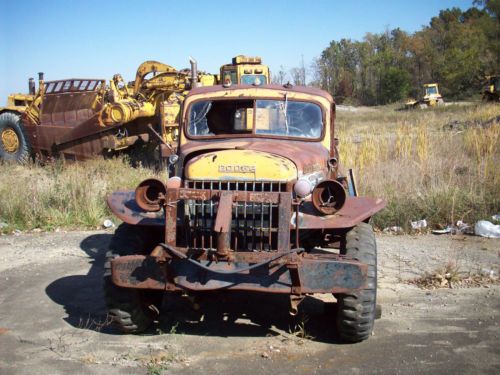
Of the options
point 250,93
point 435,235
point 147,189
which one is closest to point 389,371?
point 147,189

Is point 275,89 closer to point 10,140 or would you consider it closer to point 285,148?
point 285,148

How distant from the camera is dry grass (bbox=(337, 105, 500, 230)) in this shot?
321 inches

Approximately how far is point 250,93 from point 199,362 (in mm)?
2736

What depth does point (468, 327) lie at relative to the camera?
15.2 feet

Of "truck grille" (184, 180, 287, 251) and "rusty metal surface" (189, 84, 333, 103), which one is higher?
"rusty metal surface" (189, 84, 333, 103)

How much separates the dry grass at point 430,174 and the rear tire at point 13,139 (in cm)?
852

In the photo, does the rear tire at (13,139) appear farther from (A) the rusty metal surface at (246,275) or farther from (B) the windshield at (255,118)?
(A) the rusty metal surface at (246,275)

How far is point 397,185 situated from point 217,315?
16.2 ft

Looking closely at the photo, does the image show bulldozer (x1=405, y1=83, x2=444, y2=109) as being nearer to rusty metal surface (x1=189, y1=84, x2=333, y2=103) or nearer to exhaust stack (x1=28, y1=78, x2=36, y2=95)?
exhaust stack (x1=28, y1=78, x2=36, y2=95)

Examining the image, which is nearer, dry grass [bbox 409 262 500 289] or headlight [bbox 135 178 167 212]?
headlight [bbox 135 178 167 212]

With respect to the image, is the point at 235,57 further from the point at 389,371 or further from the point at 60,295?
the point at 389,371

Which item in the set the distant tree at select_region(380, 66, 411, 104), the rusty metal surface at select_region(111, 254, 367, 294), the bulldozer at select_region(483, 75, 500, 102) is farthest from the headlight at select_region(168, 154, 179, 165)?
the distant tree at select_region(380, 66, 411, 104)

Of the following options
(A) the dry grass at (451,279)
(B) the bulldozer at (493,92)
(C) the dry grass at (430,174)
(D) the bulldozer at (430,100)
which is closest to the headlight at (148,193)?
(A) the dry grass at (451,279)

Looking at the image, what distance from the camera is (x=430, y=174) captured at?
9.26 metres
